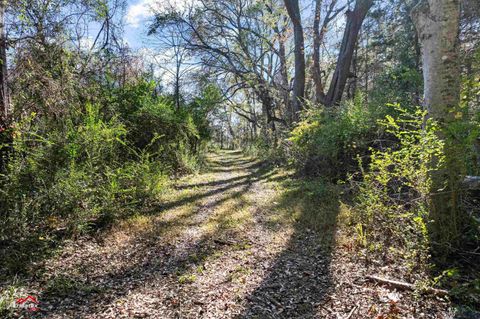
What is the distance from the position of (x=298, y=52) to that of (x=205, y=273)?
9262 millimetres

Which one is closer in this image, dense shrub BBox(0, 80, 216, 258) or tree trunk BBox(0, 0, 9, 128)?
dense shrub BBox(0, 80, 216, 258)

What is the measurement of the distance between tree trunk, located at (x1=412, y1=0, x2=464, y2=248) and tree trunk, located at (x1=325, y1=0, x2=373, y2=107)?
21.1 ft

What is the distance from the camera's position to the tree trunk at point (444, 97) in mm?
2566

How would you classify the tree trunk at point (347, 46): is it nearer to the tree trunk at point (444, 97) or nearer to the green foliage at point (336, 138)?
the green foliage at point (336, 138)

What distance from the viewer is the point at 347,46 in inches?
352

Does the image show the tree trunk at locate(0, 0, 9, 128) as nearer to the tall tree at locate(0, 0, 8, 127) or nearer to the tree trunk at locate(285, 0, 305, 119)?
the tall tree at locate(0, 0, 8, 127)

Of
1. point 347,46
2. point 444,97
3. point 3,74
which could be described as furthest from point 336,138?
point 3,74

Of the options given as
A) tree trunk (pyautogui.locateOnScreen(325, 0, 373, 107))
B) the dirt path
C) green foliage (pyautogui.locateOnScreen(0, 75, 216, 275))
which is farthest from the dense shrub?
tree trunk (pyautogui.locateOnScreen(325, 0, 373, 107))

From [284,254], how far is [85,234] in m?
2.66

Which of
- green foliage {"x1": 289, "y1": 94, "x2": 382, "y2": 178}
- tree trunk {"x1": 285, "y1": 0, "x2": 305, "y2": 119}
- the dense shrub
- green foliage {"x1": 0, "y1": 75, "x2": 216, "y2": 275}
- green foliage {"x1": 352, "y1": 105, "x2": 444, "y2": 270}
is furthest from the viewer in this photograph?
tree trunk {"x1": 285, "y1": 0, "x2": 305, "y2": 119}

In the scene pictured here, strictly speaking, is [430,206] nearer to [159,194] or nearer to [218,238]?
[218,238]

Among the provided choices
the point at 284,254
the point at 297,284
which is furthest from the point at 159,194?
the point at 297,284

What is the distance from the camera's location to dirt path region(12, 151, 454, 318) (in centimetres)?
230

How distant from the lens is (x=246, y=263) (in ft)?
10.2
